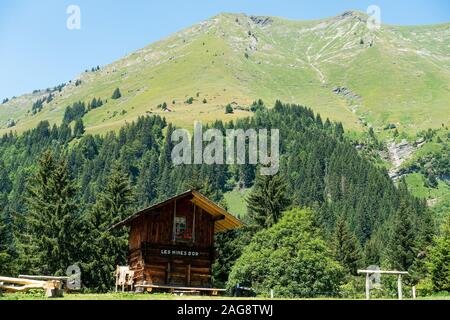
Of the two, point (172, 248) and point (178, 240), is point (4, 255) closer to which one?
point (172, 248)

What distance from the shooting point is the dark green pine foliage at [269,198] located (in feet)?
248

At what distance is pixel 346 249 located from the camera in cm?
9519

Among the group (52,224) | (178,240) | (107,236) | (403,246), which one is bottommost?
(178,240)

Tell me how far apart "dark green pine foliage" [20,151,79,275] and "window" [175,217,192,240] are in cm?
2089

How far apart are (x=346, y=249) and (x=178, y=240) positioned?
6015 cm

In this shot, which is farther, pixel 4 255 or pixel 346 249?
pixel 346 249

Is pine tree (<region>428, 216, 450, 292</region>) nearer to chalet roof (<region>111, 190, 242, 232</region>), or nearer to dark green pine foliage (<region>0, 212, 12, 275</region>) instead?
chalet roof (<region>111, 190, 242, 232</region>)

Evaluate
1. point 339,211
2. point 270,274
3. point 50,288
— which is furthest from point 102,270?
point 339,211

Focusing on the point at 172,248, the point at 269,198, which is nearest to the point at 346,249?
the point at 269,198

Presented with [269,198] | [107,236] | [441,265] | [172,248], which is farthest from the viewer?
[269,198]
